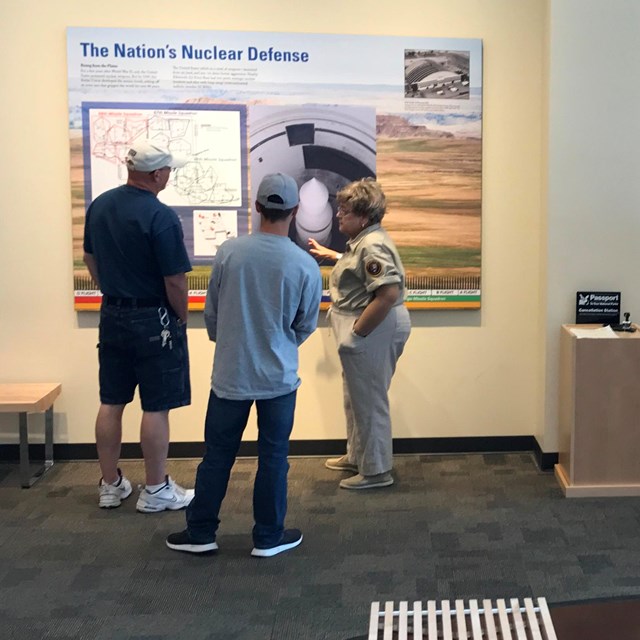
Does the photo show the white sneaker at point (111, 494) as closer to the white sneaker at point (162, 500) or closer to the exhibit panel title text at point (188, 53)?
the white sneaker at point (162, 500)

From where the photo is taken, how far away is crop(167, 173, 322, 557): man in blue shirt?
254cm

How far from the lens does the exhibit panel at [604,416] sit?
3.21 metres

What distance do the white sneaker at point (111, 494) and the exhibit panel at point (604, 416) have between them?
1960mm

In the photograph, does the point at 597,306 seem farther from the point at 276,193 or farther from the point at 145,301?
the point at 145,301

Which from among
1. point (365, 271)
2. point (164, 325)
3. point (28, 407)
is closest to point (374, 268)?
point (365, 271)

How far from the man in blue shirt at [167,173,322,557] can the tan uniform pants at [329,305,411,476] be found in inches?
24.3

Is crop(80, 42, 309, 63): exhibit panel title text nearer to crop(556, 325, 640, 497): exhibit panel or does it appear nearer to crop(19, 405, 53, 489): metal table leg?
crop(19, 405, 53, 489): metal table leg

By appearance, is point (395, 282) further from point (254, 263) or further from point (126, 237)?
point (126, 237)

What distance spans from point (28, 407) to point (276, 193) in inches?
66.0

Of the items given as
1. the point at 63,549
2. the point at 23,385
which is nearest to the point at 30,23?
the point at 23,385

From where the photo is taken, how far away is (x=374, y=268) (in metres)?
3.10

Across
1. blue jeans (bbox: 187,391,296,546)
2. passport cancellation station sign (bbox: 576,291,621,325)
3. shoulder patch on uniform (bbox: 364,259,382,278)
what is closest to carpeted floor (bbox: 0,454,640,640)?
blue jeans (bbox: 187,391,296,546)

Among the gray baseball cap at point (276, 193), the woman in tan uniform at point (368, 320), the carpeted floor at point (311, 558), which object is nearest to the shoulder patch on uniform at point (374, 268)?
the woman in tan uniform at point (368, 320)

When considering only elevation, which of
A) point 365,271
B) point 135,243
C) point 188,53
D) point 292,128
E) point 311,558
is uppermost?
point 188,53
